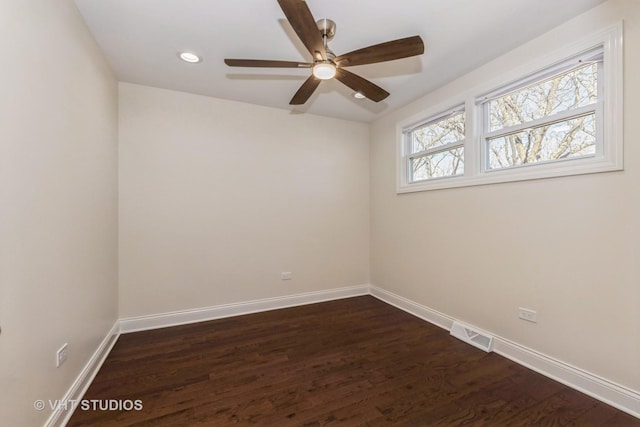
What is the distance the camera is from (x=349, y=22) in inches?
78.1

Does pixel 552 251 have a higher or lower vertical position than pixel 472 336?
higher

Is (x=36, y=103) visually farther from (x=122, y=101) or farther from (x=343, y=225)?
(x=343, y=225)

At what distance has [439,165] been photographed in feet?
10.6

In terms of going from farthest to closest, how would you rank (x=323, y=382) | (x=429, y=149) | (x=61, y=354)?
(x=429, y=149)
(x=323, y=382)
(x=61, y=354)

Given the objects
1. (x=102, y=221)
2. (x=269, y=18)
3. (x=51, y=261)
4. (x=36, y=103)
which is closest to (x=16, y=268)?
(x=51, y=261)

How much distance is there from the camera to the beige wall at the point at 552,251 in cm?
169

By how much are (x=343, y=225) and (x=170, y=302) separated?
2.46 meters

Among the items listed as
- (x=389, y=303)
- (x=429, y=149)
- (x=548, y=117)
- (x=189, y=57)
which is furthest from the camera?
(x=389, y=303)

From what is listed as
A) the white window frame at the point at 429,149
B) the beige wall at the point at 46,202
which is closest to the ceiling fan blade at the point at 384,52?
the white window frame at the point at 429,149

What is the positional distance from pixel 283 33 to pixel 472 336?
3230 mm

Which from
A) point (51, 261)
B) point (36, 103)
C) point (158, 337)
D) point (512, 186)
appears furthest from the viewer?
point (158, 337)

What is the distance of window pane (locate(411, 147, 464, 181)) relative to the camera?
9.73 feet

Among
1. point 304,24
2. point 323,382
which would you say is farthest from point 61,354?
point 304,24

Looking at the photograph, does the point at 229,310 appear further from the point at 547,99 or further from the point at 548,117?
the point at 547,99
